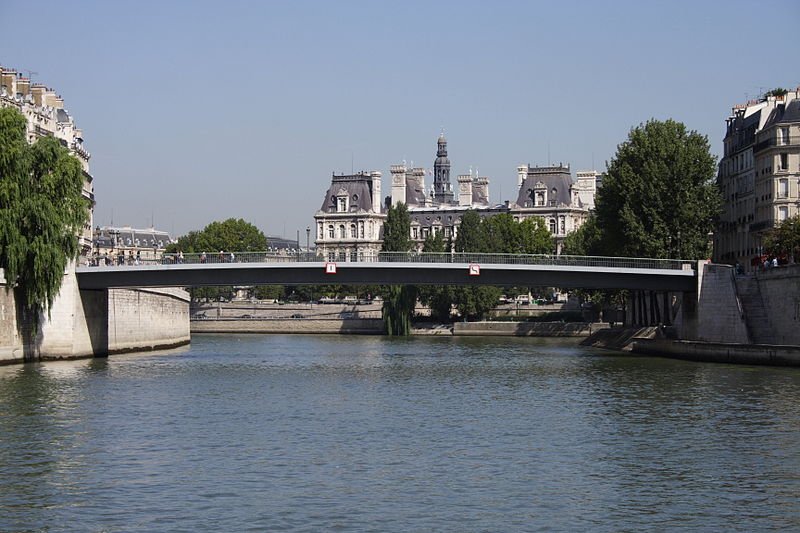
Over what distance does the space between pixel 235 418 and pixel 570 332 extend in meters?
77.5

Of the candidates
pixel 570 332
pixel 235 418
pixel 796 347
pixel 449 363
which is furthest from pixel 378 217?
pixel 235 418

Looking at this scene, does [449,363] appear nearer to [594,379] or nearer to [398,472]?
[594,379]

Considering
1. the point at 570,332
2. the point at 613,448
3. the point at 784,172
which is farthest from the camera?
the point at 570,332

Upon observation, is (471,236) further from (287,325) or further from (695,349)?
(695,349)

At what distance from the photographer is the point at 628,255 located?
86750mm

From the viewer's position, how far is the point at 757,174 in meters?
89.9

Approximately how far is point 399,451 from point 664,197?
5477 centimetres

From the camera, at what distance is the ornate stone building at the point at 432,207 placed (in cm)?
18238

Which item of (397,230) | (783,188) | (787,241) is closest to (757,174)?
(783,188)

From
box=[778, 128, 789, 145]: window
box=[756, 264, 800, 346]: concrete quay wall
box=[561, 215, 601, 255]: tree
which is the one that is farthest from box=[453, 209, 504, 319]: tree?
box=[756, 264, 800, 346]: concrete quay wall

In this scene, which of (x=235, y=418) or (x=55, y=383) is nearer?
(x=235, y=418)

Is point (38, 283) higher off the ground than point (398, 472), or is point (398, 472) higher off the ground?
point (38, 283)

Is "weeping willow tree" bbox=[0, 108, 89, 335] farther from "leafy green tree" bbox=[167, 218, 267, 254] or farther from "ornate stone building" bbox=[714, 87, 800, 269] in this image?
"leafy green tree" bbox=[167, 218, 267, 254]

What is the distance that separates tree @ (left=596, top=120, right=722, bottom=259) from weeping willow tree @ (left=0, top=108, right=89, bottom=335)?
35.9 m
